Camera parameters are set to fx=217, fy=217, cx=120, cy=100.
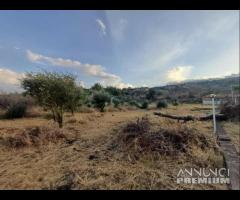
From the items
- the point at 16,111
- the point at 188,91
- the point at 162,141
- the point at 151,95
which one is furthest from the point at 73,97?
the point at 188,91

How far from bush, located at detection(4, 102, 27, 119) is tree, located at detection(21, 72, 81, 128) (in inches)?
178

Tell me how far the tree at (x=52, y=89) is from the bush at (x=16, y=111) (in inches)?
178

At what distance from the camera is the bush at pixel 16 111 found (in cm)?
1110

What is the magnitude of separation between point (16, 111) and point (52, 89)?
18.0ft

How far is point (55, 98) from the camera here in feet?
23.2

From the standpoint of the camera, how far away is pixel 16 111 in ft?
37.1

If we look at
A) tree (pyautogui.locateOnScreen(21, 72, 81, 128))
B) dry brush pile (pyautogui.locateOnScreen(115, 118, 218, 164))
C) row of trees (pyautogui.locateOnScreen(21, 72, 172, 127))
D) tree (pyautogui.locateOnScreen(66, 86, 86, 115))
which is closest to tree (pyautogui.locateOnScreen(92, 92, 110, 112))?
tree (pyautogui.locateOnScreen(66, 86, 86, 115))

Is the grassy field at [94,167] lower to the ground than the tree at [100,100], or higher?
lower

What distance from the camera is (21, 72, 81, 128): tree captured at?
275 inches

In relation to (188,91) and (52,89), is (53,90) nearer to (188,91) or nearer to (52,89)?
(52,89)

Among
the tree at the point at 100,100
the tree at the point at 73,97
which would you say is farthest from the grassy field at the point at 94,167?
the tree at the point at 100,100

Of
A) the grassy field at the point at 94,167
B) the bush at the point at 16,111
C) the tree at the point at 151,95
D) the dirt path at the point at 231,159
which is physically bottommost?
the grassy field at the point at 94,167

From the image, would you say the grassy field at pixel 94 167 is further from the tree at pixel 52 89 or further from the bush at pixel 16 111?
the bush at pixel 16 111
